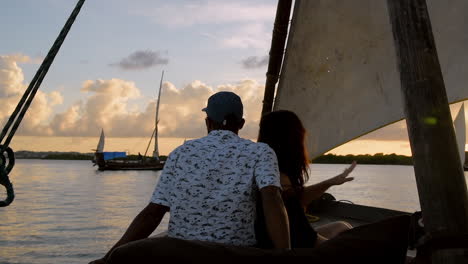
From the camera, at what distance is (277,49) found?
612 cm

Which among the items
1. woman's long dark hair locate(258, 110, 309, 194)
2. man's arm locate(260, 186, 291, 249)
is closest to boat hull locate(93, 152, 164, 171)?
woman's long dark hair locate(258, 110, 309, 194)

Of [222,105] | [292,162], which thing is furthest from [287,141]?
[222,105]

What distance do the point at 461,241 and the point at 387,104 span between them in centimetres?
332

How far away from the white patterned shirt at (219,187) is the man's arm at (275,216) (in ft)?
0.11

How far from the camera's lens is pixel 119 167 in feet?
297

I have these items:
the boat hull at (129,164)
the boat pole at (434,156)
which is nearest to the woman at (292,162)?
the boat pole at (434,156)

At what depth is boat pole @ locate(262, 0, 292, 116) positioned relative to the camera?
5.84 metres

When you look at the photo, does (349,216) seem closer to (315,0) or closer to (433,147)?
(315,0)

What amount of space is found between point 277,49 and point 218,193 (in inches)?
165

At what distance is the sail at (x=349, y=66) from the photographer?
15.9 ft

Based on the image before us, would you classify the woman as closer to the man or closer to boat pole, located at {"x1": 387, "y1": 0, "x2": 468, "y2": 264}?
the man

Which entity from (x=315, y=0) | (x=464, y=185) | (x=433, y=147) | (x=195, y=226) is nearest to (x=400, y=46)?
(x=433, y=147)

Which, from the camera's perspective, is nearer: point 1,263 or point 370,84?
point 370,84

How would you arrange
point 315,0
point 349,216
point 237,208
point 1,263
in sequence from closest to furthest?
point 237,208 → point 315,0 → point 349,216 → point 1,263
